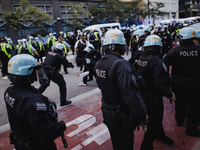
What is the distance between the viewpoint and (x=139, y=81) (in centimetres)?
224

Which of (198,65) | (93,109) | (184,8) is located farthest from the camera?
(184,8)

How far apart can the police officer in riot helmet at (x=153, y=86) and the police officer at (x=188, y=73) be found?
628 mm

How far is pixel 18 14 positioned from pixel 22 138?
21177 millimetres

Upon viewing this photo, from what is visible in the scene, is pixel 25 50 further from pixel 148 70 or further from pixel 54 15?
pixel 54 15

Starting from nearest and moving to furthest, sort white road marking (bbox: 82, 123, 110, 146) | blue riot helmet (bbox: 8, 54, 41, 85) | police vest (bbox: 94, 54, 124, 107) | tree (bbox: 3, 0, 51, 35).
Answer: blue riot helmet (bbox: 8, 54, 41, 85) → police vest (bbox: 94, 54, 124, 107) → white road marking (bbox: 82, 123, 110, 146) → tree (bbox: 3, 0, 51, 35)

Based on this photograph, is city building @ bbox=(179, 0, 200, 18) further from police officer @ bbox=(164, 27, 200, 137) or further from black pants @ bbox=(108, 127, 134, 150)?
black pants @ bbox=(108, 127, 134, 150)

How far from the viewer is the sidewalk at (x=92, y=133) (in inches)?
121

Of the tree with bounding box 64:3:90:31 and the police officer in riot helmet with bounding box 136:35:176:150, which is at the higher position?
the tree with bounding box 64:3:90:31

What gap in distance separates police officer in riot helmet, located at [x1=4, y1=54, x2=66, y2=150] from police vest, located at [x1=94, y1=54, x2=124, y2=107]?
0.72 m

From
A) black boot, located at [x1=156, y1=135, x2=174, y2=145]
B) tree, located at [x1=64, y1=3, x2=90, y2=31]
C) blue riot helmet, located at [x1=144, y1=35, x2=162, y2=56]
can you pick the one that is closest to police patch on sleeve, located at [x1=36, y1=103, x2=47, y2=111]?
blue riot helmet, located at [x1=144, y1=35, x2=162, y2=56]

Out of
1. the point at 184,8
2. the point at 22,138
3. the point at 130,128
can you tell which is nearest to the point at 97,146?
the point at 130,128

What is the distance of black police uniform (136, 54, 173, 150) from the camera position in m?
2.57

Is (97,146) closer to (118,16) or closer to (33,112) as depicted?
(33,112)

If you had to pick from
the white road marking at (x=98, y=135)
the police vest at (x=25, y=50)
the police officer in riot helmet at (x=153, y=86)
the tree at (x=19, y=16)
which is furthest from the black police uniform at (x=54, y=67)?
the tree at (x=19, y=16)
